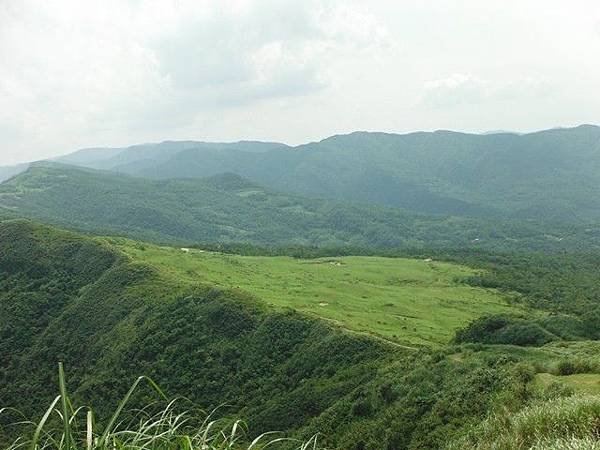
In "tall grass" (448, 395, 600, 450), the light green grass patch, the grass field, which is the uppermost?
"tall grass" (448, 395, 600, 450)

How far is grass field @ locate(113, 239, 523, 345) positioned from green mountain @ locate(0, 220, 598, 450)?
8402mm

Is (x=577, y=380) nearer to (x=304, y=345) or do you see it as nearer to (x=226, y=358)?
(x=304, y=345)

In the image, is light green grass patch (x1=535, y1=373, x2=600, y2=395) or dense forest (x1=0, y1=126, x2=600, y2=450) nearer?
light green grass patch (x1=535, y1=373, x2=600, y2=395)

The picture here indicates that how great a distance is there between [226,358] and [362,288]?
51610 mm

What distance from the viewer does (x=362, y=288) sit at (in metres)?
133

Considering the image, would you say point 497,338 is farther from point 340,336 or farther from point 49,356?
point 49,356

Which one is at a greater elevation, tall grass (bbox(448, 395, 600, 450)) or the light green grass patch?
tall grass (bbox(448, 395, 600, 450))

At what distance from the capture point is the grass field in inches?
3957

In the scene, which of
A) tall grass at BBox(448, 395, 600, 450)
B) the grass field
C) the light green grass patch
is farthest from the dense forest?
the grass field

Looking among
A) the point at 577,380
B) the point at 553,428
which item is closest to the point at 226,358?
the point at 577,380

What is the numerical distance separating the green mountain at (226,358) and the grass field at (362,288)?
27.6ft

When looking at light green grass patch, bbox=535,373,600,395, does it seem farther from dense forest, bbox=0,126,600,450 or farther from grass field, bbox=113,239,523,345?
grass field, bbox=113,239,523,345

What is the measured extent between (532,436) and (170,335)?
8858 cm

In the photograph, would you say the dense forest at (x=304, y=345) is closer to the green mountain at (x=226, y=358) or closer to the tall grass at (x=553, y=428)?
the tall grass at (x=553, y=428)
